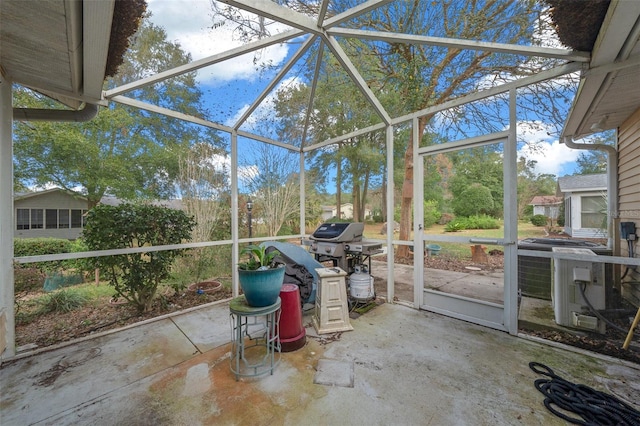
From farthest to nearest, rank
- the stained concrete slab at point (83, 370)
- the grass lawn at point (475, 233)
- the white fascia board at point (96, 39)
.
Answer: the grass lawn at point (475, 233) → the stained concrete slab at point (83, 370) → the white fascia board at point (96, 39)

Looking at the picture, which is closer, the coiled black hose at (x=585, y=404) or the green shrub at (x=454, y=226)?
the coiled black hose at (x=585, y=404)

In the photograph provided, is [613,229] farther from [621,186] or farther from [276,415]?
[276,415]

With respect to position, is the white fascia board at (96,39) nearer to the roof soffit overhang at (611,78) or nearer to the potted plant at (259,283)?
the potted plant at (259,283)

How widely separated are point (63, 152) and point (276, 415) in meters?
4.31

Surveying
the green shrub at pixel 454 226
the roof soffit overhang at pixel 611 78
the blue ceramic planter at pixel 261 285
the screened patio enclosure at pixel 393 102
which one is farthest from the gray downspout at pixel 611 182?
the blue ceramic planter at pixel 261 285

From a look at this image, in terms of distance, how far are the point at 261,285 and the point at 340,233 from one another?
177cm

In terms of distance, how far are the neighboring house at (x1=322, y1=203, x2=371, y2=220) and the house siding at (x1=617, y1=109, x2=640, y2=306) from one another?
3178 millimetres

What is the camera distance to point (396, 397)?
5.65 feet

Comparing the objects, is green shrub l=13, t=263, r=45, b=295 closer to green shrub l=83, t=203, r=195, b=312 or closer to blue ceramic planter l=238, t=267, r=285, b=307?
green shrub l=83, t=203, r=195, b=312

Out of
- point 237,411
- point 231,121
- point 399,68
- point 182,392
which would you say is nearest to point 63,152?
point 231,121

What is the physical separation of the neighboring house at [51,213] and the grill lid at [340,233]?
2869 mm

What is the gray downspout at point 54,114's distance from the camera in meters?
2.36

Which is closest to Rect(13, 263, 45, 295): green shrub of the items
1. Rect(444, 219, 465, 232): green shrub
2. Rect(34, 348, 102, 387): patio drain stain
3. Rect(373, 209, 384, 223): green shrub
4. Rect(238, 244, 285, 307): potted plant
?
Rect(34, 348, 102, 387): patio drain stain

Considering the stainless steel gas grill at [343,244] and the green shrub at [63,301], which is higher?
the stainless steel gas grill at [343,244]
